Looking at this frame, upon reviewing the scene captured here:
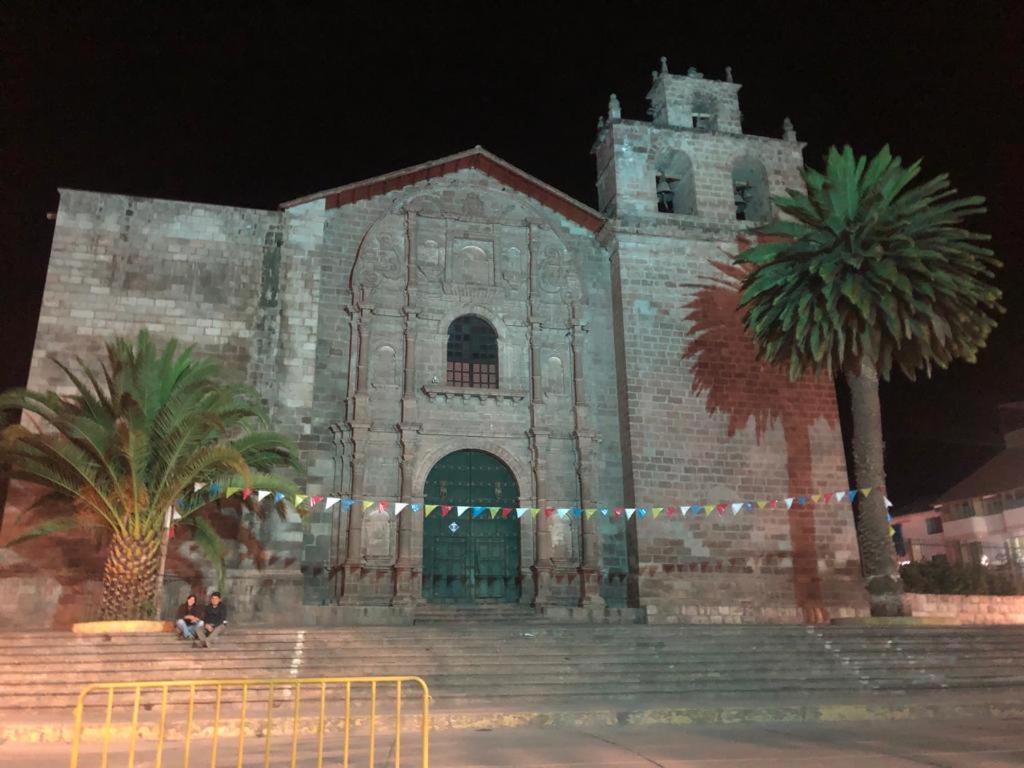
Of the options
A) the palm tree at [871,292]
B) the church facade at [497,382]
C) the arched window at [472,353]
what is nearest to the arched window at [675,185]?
the church facade at [497,382]

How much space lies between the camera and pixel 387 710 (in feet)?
31.2

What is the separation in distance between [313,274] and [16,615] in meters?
9.32

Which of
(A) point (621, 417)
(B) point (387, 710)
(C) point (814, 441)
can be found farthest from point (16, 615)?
(C) point (814, 441)

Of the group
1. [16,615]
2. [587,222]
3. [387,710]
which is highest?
[587,222]

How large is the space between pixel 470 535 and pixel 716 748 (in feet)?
36.4

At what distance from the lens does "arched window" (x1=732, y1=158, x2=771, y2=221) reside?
73.2 ft

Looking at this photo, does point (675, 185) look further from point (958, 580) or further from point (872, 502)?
point (958, 580)

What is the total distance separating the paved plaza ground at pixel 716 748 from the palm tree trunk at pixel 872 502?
734cm

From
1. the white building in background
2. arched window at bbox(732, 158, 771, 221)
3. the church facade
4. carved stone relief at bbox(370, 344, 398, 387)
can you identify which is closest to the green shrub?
the church facade

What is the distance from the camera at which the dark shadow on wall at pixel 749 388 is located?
19531mm

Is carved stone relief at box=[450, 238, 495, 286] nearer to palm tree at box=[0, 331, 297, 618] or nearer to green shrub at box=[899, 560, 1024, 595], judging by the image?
palm tree at box=[0, 331, 297, 618]

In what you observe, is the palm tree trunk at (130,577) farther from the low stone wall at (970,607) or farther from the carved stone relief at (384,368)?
the low stone wall at (970,607)

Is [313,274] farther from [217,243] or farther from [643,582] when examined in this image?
[643,582]

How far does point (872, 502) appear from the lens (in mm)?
17359
